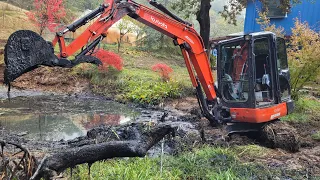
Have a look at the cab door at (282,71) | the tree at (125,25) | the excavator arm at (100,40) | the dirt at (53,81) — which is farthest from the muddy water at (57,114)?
the tree at (125,25)

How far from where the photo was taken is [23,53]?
171 inches

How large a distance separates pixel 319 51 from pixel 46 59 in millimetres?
7487

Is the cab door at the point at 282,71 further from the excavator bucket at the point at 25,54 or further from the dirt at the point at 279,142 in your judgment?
the excavator bucket at the point at 25,54

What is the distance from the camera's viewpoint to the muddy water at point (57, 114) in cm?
780

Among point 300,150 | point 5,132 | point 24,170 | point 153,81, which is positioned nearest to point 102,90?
point 153,81

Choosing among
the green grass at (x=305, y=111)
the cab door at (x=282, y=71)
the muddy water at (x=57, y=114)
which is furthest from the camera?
the green grass at (x=305, y=111)

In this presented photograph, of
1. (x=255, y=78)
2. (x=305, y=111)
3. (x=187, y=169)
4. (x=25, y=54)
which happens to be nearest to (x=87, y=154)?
(x=187, y=169)

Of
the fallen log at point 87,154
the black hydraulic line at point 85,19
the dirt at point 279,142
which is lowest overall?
the dirt at point 279,142

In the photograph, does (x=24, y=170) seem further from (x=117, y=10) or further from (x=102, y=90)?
(x=102, y=90)

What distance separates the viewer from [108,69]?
14.4 m

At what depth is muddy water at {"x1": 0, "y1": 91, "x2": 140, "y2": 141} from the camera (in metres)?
7.80

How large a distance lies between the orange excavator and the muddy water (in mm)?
2962

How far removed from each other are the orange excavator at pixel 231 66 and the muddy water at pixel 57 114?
2.96 m

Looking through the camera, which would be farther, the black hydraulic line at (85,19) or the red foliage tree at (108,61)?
the red foliage tree at (108,61)
